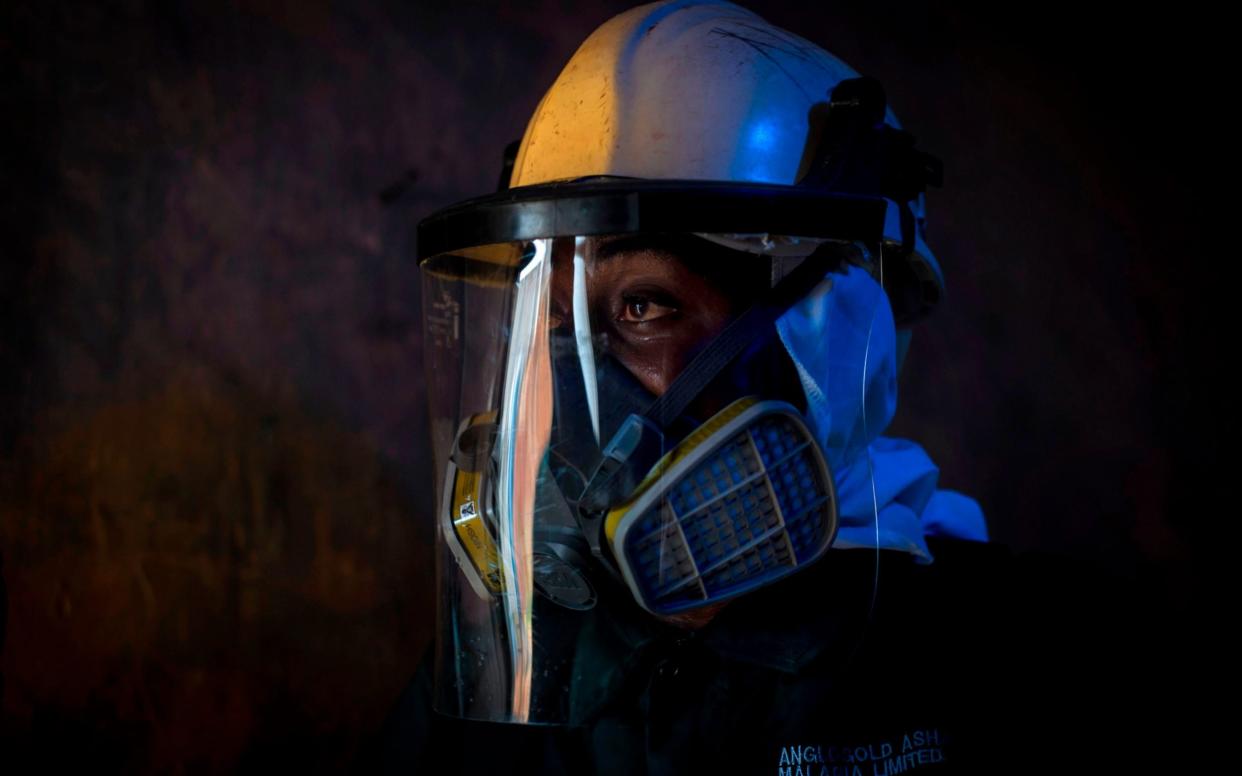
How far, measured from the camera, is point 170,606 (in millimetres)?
1903

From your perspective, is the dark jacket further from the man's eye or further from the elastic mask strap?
the man's eye

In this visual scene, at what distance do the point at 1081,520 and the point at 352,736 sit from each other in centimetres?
172

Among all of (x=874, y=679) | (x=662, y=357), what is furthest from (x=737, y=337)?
(x=874, y=679)

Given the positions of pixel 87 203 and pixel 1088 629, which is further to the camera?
pixel 87 203

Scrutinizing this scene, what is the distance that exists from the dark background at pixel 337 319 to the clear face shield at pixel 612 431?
0.83 m

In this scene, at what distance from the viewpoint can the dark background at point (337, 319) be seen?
185cm

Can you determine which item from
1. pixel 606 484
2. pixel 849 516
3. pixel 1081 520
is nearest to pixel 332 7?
pixel 606 484

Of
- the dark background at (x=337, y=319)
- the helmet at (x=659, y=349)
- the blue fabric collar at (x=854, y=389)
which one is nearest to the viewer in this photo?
the helmet at (x=659, y=349)

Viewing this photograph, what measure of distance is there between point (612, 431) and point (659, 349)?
158 millimetres

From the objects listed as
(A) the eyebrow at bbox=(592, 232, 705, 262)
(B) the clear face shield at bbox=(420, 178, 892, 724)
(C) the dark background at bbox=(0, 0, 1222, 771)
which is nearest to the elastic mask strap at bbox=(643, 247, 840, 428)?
(B) the clear face shield at bbox=(420, 178, 892, 724)

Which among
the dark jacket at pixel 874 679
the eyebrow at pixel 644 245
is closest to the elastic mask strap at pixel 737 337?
the eyebrow at pixel 644 245

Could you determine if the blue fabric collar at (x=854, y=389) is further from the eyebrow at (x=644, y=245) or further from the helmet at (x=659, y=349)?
the eyebrow at (x=644, y=245)

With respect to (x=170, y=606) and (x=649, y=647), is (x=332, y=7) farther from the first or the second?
(x=649, y=647)

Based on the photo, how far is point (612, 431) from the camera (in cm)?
115
